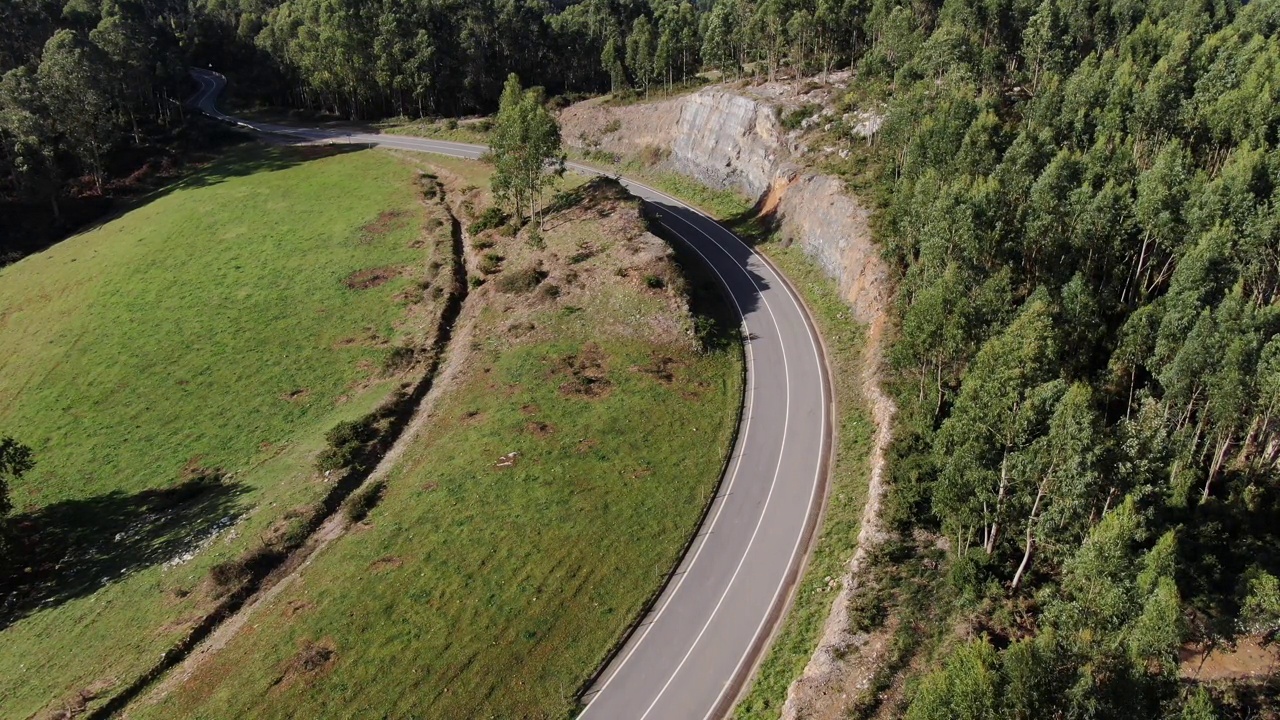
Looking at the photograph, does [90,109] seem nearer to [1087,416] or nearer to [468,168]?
[468,168]

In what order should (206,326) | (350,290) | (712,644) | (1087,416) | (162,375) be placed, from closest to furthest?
(1087,416) < (712,644) < (162,375) < (206,326) < (350,290)

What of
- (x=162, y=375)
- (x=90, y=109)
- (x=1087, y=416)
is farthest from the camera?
(x=90, y=109)

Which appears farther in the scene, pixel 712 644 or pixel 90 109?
pixel 90 109

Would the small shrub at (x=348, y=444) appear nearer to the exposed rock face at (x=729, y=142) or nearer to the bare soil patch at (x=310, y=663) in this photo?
the bare soil patch at (x=310, y=663)

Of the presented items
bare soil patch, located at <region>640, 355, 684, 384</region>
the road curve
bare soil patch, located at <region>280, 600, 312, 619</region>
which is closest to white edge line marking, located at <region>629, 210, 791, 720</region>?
the road curve

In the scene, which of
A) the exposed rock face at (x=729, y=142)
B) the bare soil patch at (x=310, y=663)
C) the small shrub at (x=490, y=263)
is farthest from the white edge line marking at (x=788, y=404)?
the small shrub at (x=490, y=263)

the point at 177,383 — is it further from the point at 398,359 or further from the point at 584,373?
the point at 584,373

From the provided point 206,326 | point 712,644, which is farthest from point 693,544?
point 206,326

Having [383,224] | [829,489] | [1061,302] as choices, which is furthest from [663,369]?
[383,224]
